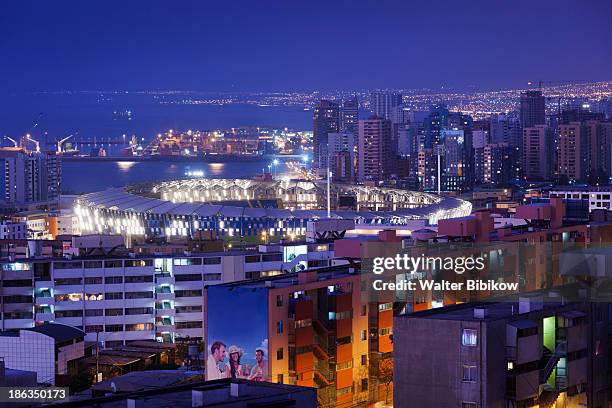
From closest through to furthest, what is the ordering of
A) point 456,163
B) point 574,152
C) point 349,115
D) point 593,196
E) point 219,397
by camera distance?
point 219,397 < point 593,196 < point 574,152 < point 456,163 < point 349,115

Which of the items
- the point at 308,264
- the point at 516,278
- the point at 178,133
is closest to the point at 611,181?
the point at 308,264

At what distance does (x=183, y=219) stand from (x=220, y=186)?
21.7 ft

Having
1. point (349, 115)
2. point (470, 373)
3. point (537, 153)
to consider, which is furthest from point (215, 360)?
point (349, 115)

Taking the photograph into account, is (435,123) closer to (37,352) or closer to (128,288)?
(128,288)

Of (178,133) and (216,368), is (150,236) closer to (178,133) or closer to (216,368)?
(216,368)

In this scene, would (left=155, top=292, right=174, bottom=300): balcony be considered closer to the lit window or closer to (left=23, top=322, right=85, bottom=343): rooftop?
(left=23, top=322, right=85, bottom=343): rooftop

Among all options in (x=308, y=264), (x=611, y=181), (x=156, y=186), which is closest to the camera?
(x=308, y=264)

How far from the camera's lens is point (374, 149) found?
3484 cm

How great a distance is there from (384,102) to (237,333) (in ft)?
140

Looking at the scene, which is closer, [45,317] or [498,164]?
[45,317]

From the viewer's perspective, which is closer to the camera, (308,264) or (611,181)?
(308,264)

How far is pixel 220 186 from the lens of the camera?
72.8ft

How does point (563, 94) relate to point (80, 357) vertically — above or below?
above

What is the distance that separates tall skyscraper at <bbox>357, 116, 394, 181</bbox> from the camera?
34469mm
